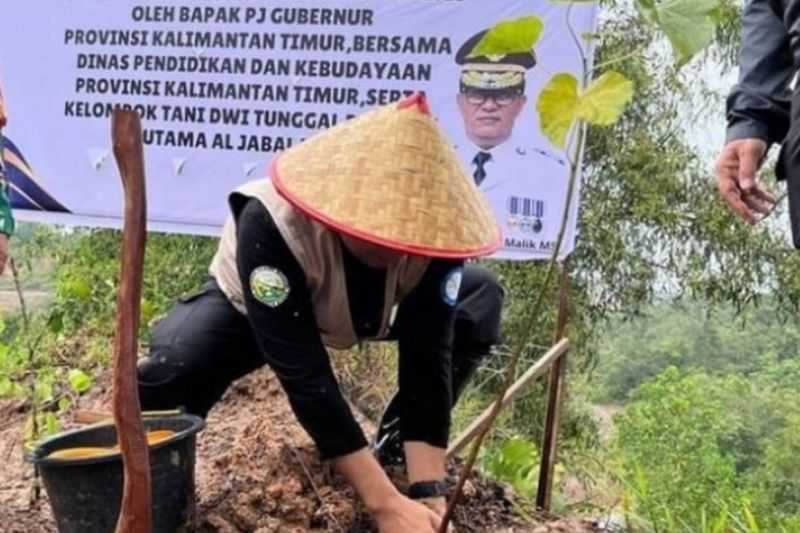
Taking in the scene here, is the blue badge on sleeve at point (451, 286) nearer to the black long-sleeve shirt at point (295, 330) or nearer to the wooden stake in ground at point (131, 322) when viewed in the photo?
the black long-sleeve shirt at point (295, 330)

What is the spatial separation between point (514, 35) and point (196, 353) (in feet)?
3.11

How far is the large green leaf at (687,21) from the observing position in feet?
2.85

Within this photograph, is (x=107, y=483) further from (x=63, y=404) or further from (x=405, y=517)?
(x=63, y=404)

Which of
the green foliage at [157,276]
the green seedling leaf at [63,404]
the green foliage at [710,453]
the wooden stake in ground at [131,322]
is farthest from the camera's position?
the green foliage at [157,276]

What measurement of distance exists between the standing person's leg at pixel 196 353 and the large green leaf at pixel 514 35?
A: 0.90 m

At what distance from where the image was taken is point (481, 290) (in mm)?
1859

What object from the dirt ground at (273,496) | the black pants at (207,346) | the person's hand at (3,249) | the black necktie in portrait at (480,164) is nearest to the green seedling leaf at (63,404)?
the dirt ground at (273,496)

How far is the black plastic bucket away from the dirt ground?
0.39 feet

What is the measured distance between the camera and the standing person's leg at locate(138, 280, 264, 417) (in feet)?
5.58

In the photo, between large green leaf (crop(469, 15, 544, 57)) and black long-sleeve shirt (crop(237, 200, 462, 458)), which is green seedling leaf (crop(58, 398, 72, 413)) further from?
large green leaf (crop(469, 15, 544, 57))

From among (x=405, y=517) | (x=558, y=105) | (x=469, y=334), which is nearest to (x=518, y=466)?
(x=469, y=334)

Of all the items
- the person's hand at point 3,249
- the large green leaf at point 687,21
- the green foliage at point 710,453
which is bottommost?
the green foliage at point 710,453

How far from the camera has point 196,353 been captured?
5.57 feet

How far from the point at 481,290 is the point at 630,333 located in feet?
10.1
